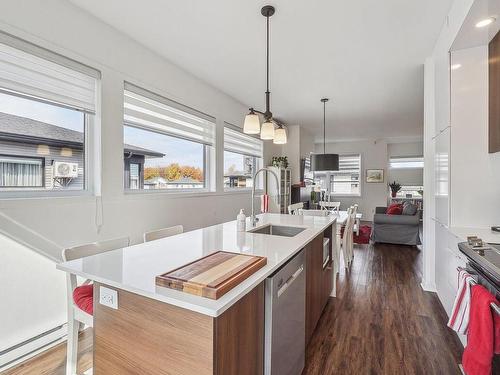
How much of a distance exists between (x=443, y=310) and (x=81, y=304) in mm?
3093

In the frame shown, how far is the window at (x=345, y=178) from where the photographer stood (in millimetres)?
9055

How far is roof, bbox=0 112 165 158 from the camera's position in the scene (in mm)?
1943

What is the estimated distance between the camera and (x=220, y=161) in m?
4.26

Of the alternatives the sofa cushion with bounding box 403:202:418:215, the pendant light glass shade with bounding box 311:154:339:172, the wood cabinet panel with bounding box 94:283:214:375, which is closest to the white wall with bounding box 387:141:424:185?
the sofa cushion with bounding box 403:202:418:215

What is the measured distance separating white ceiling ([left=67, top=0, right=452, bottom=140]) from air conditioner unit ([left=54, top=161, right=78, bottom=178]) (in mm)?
1341

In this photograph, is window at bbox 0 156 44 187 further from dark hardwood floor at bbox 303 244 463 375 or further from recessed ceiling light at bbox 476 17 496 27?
recessed ceiling light at bbox 476 17 496 27

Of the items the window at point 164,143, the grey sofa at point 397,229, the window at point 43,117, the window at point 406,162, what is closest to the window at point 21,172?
the window at point 43,117

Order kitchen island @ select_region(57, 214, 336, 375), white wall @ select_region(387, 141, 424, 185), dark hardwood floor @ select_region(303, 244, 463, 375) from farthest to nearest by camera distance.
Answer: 1. white wall @ select_region(387, 141, 424, 185)
2. dark hardwood floor @ select_region(303, 244, 463, 375)
3. kitchen island @ select_region(57, 214, 336, 375)

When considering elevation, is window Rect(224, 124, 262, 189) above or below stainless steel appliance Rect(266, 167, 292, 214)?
above

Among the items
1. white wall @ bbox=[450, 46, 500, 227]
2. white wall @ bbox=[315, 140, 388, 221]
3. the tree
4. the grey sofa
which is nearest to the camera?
white wall @ bbox=[450, 46, 500, 227]

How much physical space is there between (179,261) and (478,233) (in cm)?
217

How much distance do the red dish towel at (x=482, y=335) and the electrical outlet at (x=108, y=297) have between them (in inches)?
64.1

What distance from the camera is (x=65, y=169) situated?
7.57ft

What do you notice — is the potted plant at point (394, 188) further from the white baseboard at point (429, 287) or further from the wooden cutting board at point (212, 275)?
the wooden cutting board at point (212, 275)
